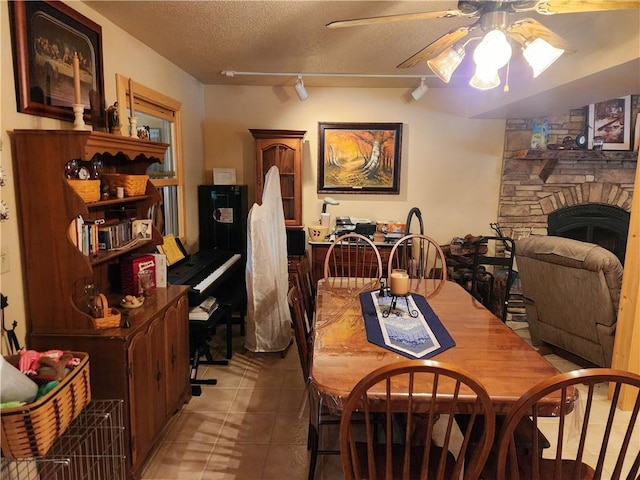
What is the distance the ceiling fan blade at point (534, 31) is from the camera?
1707 millimetres

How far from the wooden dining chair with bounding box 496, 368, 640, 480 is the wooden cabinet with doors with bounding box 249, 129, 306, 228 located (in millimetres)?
2920

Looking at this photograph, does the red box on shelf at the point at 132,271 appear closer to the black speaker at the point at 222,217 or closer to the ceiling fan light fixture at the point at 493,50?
the black speaker at the point at 222,217

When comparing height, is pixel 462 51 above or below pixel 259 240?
above

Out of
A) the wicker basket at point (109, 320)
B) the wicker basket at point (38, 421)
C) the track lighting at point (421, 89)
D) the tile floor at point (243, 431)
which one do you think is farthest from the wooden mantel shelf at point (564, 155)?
the wicker basket at point (38, 421)

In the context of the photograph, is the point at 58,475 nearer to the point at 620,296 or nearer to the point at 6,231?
the point at 6,231

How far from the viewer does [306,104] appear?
14.3 ft

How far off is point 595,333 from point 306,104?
3274 millimetres

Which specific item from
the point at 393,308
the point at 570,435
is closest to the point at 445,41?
the point at 393,308

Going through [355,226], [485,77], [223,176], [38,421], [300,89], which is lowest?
[38,421]

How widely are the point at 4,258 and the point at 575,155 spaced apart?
476 centimetres

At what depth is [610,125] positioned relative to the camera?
428 cm

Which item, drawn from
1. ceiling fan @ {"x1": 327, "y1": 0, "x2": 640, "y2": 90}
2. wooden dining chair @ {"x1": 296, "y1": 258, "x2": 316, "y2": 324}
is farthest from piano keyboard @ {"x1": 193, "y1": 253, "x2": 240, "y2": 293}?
ceiling fan @ {"x1": 327, "y1": 0, "x2": 640, "y2": 90}

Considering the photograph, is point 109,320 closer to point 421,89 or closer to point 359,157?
point 359,157

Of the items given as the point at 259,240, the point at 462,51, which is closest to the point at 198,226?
the point at 259,240
